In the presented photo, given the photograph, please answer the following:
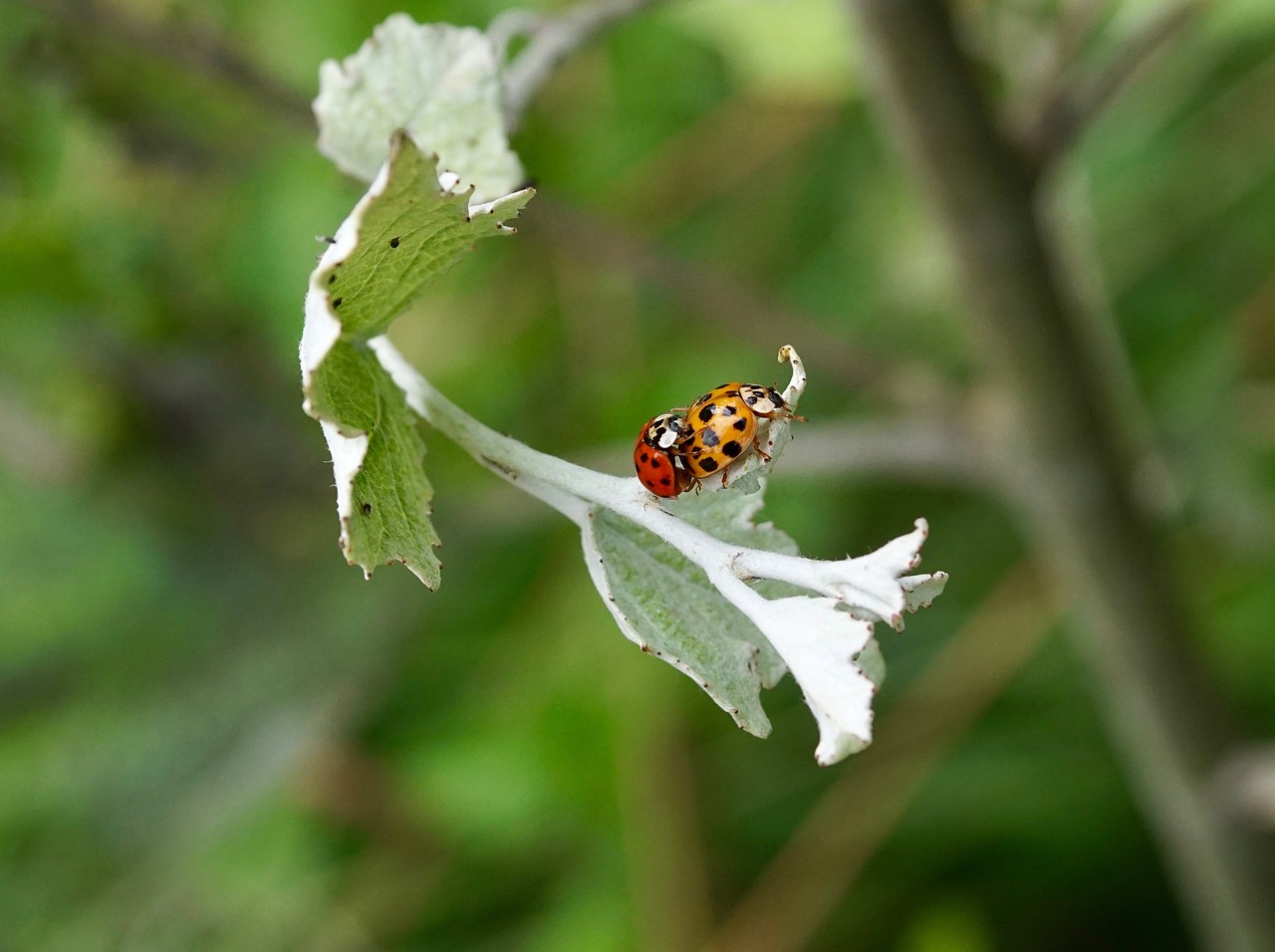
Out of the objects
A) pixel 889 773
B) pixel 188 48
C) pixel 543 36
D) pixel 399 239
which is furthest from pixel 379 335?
pixel 889 773

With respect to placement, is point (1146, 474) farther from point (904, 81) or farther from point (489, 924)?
point (489, 924)

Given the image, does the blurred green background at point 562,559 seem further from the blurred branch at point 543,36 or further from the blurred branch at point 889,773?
the blurred branch at point 543,36

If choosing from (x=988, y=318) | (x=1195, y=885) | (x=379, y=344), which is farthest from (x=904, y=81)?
(x=1195, y=885)

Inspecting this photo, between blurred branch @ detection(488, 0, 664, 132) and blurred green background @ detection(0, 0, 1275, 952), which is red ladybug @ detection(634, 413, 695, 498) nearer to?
blurred branch @ detection(488, 0, 664, 132)

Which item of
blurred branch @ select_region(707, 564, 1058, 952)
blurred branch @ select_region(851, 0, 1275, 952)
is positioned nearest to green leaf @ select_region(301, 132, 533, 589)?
blurred branch @ select_region(851, 0, 1275, 952)

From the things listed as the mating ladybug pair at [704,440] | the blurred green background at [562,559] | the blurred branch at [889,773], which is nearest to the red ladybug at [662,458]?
the mating ladybug pair at [704,440]

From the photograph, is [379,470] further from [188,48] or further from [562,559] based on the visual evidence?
[562,559]
